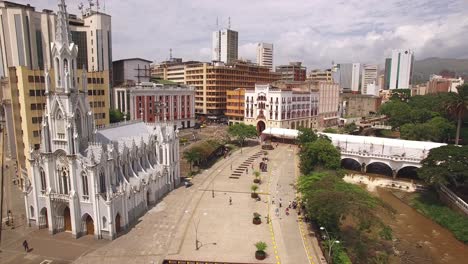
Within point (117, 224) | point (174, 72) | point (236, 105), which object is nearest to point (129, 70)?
point (174, 72)

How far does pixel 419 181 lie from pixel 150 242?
58259mm

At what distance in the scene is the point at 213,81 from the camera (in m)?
135

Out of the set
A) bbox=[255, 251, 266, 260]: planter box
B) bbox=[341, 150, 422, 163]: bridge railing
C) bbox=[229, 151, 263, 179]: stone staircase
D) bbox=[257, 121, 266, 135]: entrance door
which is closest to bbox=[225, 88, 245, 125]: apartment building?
bbox=[257, 121, 266, 135]: entrance door

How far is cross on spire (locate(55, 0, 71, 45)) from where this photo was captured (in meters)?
37.3

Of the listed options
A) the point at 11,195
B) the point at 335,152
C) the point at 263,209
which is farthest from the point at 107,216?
the point at 335,152

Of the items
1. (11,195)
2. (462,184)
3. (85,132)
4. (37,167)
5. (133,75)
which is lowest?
(11,195)

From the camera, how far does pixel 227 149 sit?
9075 cm

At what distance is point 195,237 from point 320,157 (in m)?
32.8

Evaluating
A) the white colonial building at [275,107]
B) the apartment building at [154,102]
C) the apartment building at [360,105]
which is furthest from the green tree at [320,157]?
the apartment building at [360,105]

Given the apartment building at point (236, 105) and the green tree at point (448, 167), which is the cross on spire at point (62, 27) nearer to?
the green tree at point (448, 167)

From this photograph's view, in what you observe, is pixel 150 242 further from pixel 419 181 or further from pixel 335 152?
pixel 419 181

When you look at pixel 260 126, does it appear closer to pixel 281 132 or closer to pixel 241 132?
pixel 281 132

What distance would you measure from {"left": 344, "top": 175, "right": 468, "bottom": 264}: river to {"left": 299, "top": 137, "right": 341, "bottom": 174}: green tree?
46.4ft

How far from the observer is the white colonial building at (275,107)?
106m
